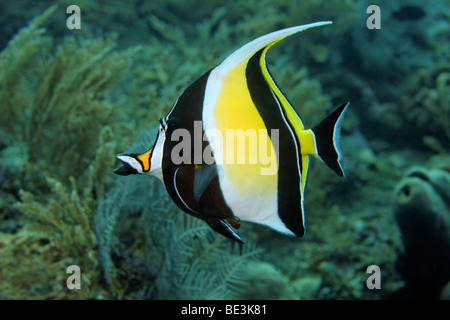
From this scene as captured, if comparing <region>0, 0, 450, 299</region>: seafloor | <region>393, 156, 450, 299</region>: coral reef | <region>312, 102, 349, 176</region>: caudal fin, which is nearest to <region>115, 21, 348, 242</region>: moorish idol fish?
<region>312, 102, 349, 176</region>: caudal fin

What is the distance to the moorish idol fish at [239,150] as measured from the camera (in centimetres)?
76

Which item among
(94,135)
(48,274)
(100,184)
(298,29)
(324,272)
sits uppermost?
(94,135)

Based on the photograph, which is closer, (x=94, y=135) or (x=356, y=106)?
(x=94, y=135)

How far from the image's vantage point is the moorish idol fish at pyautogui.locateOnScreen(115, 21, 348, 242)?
2.49ft

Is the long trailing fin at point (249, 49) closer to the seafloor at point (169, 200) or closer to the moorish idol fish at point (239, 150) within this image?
the moorish idol fish at point (239, 150)

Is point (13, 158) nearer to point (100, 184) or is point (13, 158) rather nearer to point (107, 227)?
point (100, 184)

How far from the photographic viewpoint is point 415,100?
206 inches

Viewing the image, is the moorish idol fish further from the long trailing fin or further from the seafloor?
the seafloor

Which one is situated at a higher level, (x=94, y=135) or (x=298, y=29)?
(x=94, y=135)

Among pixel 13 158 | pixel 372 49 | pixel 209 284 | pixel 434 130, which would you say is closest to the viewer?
pixel 209 284

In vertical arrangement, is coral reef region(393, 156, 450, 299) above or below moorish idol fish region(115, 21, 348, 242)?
below

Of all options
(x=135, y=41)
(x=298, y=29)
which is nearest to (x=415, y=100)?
(x=135, y=41)

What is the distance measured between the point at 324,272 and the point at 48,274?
2127mm

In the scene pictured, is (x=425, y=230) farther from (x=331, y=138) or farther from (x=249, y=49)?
(x=249, y=49)
